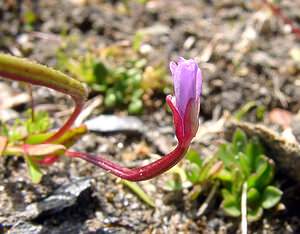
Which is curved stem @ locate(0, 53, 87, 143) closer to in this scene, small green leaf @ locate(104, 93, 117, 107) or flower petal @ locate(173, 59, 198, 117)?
flower petal @ locate(173, 59, 198, 117)

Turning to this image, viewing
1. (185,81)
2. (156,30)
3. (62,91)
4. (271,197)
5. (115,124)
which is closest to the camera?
(185,81)

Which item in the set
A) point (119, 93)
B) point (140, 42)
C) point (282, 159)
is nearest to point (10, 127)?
point (119, 93)

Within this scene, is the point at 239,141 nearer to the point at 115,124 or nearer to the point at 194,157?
the point at 194,157


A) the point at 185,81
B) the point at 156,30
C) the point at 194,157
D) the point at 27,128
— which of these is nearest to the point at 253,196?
the point at 194,157

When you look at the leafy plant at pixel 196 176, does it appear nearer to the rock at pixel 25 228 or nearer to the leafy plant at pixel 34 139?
the leafy plant at pixel 34 139

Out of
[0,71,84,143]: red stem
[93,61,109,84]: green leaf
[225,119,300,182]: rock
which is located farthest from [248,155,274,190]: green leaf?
[93,61,109,84]: green leaf

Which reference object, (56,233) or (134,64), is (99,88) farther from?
(56,233)
